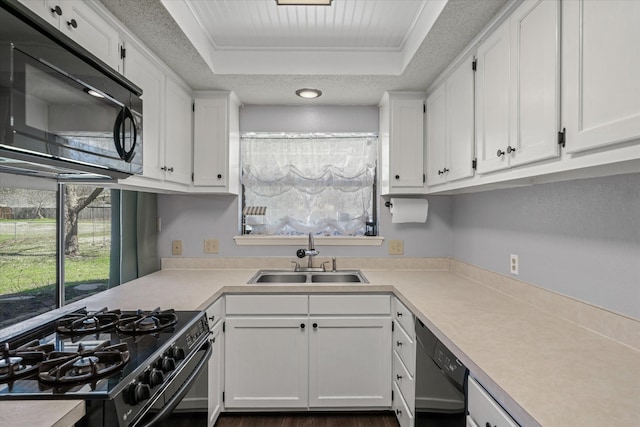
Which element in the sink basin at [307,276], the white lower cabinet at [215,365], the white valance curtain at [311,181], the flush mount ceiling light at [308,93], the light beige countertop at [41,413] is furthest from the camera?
the white valance curtain at [311,181]

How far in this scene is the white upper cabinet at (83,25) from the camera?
120cm

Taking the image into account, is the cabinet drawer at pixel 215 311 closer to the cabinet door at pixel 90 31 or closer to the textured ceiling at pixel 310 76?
the cabinet door at pixel 90 31

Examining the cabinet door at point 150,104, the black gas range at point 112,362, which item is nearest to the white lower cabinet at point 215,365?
the black gas range at point 112,362

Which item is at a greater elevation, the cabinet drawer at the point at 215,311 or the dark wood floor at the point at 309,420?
the cabinet drawer at the point at 215,311

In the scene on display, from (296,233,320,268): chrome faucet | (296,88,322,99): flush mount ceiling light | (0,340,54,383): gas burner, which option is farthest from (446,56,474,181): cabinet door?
(0,340,54,383): gas burner

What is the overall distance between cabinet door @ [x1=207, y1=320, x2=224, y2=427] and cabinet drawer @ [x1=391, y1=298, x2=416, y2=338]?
1.05 metres

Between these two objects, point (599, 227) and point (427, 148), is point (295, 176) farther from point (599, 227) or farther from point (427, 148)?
point (599, 227)

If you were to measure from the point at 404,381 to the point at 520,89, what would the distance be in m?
1.54

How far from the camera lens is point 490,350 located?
1.17 m

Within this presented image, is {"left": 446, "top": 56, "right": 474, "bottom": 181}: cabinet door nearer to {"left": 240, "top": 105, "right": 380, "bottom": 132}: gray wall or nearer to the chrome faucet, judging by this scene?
{"left": 240, "top": 105, "right": 380, "bottom": 132}: gray wall

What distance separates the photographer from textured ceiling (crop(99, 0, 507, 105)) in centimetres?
158

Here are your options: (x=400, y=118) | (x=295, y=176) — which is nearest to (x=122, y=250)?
(x=295, y=176)

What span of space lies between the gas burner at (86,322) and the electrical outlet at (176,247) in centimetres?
123

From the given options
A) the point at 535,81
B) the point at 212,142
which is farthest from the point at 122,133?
the point at 535,81
